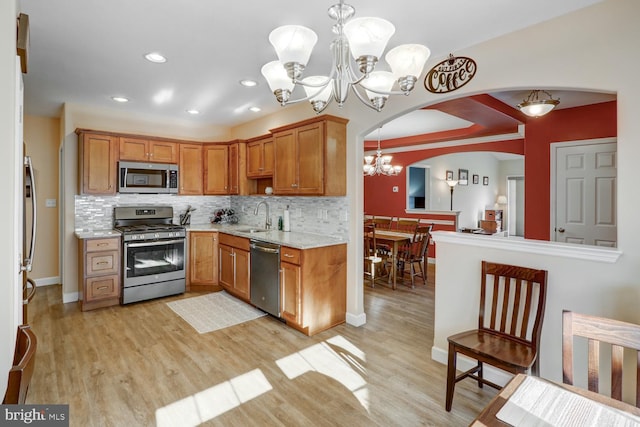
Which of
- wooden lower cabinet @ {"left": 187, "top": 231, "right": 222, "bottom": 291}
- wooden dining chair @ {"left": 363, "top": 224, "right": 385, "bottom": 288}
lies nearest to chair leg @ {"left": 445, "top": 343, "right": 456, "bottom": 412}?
wooden dining chair @ {"left": 363, "top": 224, "right": 385, "bottom": 288}

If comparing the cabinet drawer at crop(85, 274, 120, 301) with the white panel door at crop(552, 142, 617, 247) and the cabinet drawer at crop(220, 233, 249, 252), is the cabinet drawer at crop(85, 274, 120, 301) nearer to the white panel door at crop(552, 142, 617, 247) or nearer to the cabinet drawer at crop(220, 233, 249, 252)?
the cabinet drawer at crop(220, 233, 249, 252)

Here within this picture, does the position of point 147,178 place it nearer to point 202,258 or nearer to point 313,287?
point 202,258

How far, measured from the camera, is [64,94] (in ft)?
13.0

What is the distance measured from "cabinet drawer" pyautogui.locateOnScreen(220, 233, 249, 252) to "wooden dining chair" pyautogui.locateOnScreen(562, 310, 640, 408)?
3.33 metres

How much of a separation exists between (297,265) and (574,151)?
4024 millimetres

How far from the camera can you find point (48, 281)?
201 inches

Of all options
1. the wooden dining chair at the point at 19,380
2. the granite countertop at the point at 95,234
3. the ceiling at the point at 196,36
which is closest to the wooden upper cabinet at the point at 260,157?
the ceiling at the point at 196,36

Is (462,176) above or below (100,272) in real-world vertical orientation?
above

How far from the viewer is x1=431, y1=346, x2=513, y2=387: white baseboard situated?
2.43m

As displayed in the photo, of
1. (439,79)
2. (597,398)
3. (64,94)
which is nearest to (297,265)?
(439,79)

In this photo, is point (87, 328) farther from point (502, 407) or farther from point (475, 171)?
point (475, 171)

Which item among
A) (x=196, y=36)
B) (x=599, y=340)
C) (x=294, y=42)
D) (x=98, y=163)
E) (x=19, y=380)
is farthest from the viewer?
(x=98, y=163)

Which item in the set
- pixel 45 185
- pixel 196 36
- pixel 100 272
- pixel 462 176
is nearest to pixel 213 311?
pixel 100 272

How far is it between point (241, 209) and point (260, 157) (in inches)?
51.9
